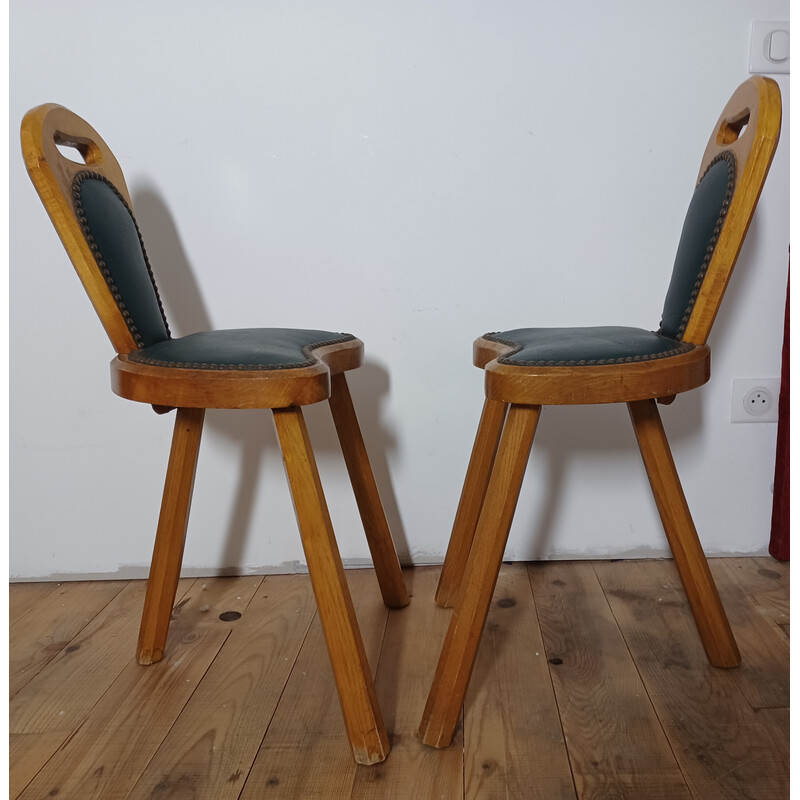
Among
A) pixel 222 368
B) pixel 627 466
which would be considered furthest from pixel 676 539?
pixel 222 368

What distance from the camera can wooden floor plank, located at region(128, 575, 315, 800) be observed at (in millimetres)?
923

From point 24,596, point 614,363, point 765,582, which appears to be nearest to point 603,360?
point 614,363

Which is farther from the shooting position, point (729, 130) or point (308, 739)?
point (729, 130)

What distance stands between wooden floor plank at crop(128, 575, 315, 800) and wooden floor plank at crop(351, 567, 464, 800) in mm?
140

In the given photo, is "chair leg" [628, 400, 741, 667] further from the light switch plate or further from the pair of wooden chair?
the light switch plate

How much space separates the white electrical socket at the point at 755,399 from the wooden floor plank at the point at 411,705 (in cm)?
64

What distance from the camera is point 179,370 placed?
971 millimetres

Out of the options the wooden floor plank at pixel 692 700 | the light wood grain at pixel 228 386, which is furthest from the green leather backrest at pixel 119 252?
the wooden floor plank at pixel 692 700

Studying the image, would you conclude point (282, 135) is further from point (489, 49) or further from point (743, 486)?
point (743, 486)

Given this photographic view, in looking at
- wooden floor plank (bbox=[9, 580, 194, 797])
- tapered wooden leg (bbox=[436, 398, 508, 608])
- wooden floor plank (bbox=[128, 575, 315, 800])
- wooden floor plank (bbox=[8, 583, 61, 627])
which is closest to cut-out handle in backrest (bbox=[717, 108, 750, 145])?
tapered wooden leg (bbox=[436, 398, 508, 608])

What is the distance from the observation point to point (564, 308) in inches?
59.2

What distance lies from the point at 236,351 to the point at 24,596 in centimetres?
80

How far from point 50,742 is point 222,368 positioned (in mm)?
503

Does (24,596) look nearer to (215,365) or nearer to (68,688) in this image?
(68,688)
